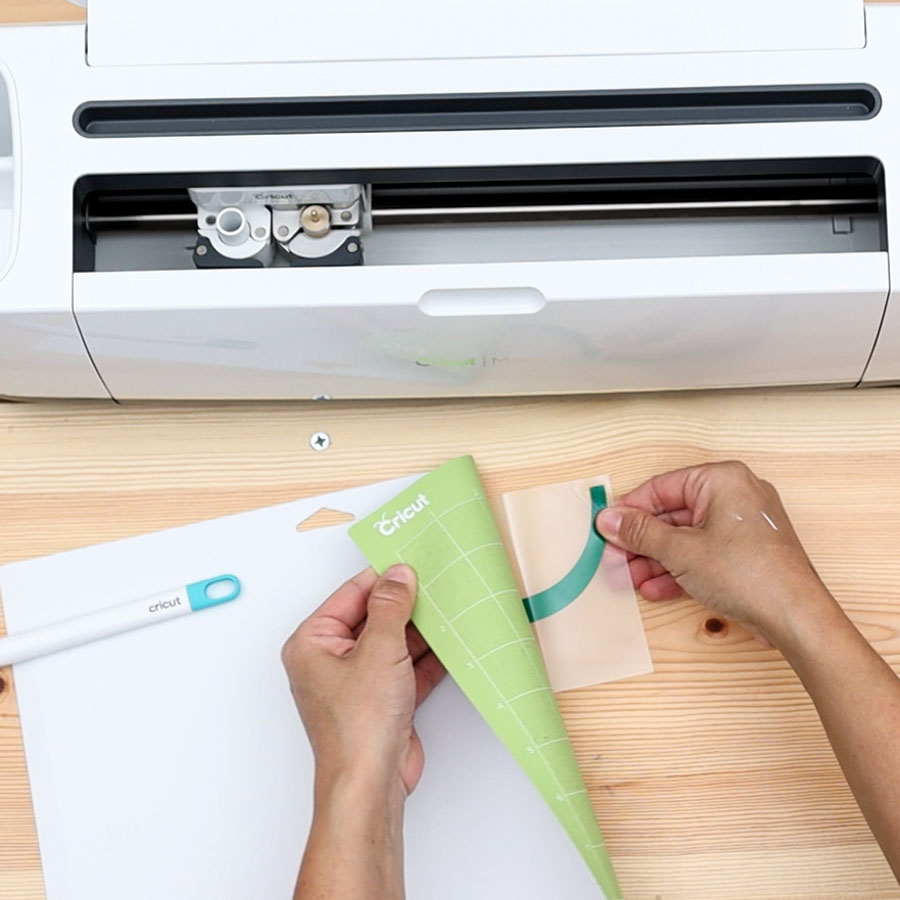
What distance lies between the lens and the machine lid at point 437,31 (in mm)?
664

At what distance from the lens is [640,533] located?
76cm

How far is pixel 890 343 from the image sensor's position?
0.70 metres

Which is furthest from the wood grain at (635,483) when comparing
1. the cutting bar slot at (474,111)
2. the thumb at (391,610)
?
the cutting bar slot at (474,111)

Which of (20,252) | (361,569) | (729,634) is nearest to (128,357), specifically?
(20,252)

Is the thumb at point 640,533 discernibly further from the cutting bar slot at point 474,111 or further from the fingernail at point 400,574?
the cutting bar slot at point 474,111

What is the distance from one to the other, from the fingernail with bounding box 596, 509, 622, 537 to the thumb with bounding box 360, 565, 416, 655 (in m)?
0.15

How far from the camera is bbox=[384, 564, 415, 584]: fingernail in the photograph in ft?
2.40

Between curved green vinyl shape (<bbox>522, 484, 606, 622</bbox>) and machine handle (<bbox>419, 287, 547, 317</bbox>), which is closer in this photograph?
machine handle (<bbox>419, 287, 547, 317</bbox>)

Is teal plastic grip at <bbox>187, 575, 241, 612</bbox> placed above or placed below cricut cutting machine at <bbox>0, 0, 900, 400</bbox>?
below

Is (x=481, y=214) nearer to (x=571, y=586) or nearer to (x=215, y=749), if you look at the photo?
(x=571, y=586)

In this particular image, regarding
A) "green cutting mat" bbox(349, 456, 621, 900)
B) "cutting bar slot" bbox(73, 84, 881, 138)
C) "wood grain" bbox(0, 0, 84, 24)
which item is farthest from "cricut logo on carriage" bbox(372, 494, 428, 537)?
"wood grain" bbox(0, 0, 84, 24)

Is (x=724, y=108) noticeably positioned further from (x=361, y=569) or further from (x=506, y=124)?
(x=361, y=569)

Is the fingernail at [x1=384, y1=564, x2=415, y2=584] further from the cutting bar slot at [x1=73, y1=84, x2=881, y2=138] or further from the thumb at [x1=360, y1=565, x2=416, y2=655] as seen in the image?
the cutting bar slot at [x1=73, y1=84, x2=881, y2=138]

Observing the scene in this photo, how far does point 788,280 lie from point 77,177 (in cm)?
45
